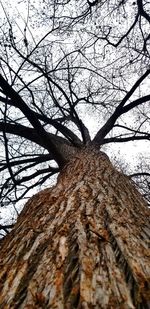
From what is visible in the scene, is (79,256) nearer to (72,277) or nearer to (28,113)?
(72,277)

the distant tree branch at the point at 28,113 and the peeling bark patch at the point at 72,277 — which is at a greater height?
the distant tree branch at the point at 28,113

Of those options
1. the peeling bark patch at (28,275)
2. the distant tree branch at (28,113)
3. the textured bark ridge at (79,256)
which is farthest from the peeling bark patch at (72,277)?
the distant tree branch at (28,113)

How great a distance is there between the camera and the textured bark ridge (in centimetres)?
109

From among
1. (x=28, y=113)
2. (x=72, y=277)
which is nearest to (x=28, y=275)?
(x=72, y=277)

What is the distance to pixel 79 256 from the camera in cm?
135

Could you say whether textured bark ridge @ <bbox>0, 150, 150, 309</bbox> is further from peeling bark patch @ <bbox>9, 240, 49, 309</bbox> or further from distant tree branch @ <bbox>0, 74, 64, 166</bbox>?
distant tree branch @ <bbox>0, 74, 64, 166</bbox>

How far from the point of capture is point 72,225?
171 cm

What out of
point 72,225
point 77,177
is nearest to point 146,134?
point 77,177

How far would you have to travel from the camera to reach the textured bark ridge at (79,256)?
3.58 feet

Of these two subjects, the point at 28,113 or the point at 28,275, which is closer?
the point at 28,275

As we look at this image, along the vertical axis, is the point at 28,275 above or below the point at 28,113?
below

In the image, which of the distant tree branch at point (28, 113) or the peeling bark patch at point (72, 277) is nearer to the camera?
the peeling bark patch at point (72, 277)

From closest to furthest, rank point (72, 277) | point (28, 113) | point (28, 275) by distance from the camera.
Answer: point (72, 277)
point (28, 275)
point (28, 113)

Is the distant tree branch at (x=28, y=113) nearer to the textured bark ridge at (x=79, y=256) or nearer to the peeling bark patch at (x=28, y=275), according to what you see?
the textured bark ridge at (x=79, y=256)
